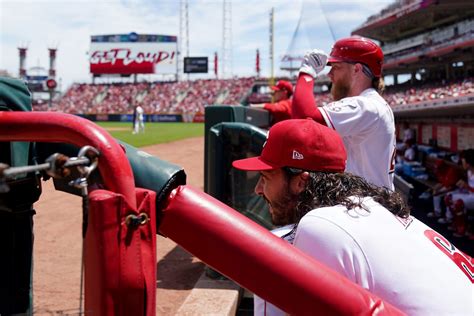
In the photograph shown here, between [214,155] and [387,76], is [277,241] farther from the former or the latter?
[387,76]

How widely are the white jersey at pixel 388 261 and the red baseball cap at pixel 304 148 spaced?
22cm

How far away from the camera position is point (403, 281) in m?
1.26

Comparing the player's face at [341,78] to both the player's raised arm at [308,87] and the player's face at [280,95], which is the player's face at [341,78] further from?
the player's face at [280,95]

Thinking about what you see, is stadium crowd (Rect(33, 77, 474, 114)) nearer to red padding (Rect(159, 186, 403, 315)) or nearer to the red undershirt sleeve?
the red undershirt sleeve

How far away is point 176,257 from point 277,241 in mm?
4319

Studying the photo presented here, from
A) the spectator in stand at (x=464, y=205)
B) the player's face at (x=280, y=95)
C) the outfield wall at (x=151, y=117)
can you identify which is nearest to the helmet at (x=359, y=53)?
the player's face at (x=280, y=95)

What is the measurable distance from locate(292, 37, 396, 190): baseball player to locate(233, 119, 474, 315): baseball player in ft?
2.82

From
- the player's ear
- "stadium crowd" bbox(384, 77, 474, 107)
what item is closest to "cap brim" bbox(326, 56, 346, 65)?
the player's ear

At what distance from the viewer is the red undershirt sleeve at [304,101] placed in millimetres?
2712

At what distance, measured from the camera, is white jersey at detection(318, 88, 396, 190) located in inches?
98.3

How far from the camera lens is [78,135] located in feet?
3.36

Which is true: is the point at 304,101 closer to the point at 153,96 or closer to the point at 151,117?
the point at 151,117

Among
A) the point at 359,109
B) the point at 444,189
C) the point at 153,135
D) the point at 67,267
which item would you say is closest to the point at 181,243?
the point at 359,109

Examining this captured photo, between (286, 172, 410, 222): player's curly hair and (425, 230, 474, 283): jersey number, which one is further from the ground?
(286, 172, 410, 222): player's curly hair
